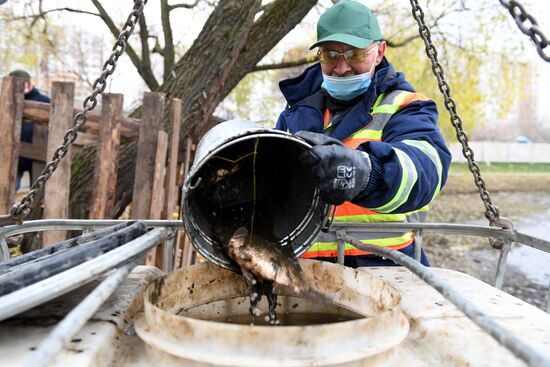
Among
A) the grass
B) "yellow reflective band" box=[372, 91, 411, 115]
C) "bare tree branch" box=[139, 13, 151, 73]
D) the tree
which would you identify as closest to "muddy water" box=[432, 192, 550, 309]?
the tree

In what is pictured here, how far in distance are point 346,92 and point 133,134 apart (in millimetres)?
2472

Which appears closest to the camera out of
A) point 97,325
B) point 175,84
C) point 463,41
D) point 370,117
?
point 97,325

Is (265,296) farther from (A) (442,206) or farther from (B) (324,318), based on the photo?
(A) (442,206)

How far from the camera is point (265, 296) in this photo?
1.85 metres

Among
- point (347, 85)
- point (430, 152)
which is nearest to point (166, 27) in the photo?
point (347, 85)

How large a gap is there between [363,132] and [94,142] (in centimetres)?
280

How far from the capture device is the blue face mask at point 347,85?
244cm

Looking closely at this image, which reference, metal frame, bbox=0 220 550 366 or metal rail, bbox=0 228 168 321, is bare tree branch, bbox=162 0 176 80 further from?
Answer: metal rail, bbox=0 228 168 321

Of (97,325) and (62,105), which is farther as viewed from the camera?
(62,105)

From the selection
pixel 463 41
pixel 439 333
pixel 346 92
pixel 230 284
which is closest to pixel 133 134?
pixel 346 92

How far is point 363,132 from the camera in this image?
2.28 m

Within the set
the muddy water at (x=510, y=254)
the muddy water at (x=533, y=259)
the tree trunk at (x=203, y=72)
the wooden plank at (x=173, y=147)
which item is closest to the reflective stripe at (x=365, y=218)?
the wooden plank at (x=173, y=147)

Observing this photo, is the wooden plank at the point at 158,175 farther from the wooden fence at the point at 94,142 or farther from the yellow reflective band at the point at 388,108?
the yellow reflective band at the point at 388,108

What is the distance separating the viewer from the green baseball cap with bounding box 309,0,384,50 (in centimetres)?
229
